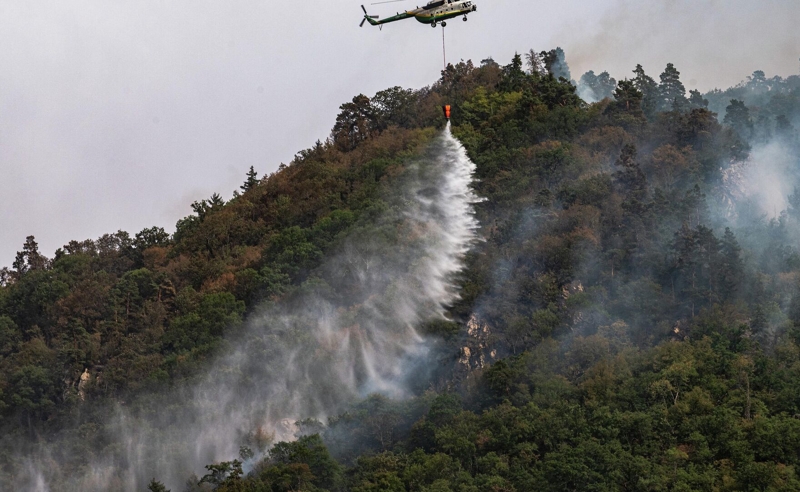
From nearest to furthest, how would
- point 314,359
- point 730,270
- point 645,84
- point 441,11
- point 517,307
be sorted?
point 441,11
point 730,270
point 517,307
point 314,359
point 645,84

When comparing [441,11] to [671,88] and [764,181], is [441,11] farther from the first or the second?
[671,88]

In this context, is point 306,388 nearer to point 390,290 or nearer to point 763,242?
point 390,290

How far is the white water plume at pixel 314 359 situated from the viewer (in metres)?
72.7

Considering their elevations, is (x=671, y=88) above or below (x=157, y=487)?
above

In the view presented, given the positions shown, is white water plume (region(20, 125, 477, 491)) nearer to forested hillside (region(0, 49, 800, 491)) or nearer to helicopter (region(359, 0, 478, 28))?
forested hillside (region(0, 49, 800, 491))

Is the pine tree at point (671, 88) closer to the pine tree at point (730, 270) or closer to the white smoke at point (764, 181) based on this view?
the white smoke at point (764, 181)

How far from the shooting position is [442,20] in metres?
64.3

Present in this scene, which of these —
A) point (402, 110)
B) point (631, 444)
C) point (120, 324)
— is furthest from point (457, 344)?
point (402, 110)

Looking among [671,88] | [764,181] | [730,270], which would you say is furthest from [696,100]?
[730,270]

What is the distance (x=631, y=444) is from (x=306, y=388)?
19.4 meters

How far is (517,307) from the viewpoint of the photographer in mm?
74500

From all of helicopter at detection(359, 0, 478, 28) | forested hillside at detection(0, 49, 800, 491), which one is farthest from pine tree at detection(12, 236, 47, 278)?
helicopter at detection(359, 0, 478, 28)

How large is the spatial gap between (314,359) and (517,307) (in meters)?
11.3

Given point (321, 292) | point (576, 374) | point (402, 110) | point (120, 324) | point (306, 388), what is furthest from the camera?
point (402, 110)
